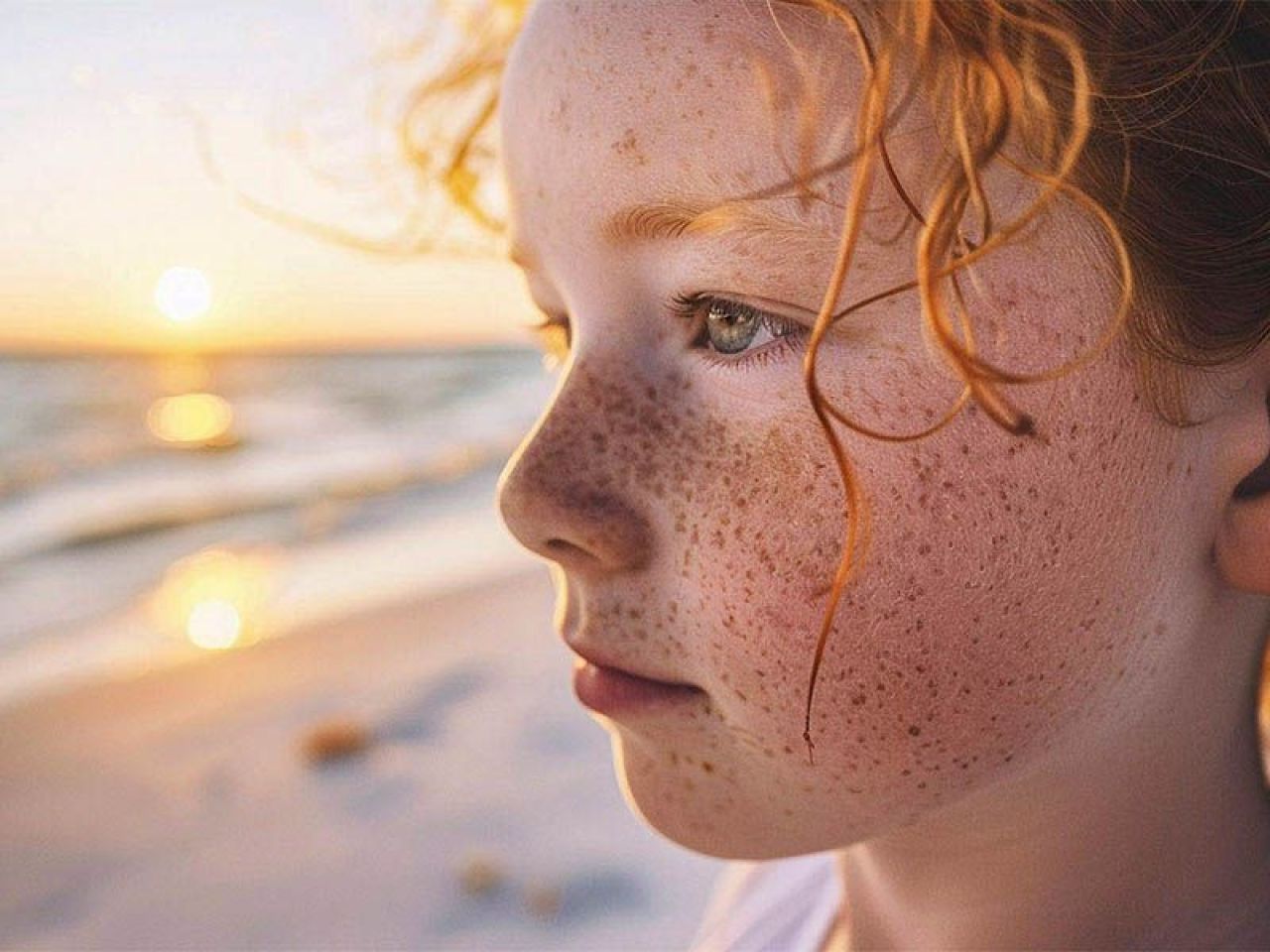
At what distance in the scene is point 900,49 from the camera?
795 millimetres

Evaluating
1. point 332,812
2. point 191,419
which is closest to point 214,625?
point 332,812

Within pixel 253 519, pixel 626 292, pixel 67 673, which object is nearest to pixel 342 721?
pixel 67 673

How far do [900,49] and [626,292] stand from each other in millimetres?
306

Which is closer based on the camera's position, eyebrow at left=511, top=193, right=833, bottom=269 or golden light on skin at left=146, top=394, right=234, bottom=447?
eyebrow at left=511, top=193, right=833, bottom=269

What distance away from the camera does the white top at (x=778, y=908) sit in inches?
61.0

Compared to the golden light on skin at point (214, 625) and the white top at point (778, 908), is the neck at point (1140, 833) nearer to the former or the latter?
the white top at point (778, 908)

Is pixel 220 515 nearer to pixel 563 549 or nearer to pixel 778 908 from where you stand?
pixel 778 908

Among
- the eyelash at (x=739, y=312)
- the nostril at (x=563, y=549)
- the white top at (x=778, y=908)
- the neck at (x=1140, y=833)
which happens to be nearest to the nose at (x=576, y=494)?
the nostril at (x=563, y=549)

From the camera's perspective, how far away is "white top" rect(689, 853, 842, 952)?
155cm

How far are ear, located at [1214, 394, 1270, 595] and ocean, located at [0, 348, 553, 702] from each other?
14.2 ft

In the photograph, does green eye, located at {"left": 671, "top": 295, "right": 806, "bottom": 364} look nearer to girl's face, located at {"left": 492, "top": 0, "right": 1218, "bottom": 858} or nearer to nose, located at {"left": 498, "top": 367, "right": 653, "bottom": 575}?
girl's face, located at {"left": 492, "top": 0, "right": 1218, "bottom": 858}

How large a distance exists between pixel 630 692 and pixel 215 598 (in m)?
5.04

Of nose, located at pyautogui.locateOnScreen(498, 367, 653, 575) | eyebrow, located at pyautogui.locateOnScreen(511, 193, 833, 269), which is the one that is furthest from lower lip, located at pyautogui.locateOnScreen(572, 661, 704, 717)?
eyebrow, located at pyautogui.locateOnScreen(511, 193, 833, 269)

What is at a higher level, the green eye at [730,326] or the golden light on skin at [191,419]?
the golden light on skin at [191,419]
